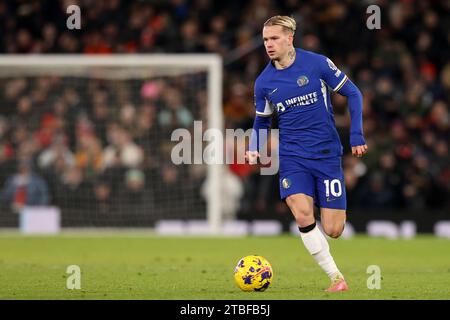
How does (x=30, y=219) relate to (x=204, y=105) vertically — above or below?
below

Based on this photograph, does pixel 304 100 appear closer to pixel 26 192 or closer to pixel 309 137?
pixel 309 137

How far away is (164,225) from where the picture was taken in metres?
20.9

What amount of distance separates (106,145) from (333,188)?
36.3ft

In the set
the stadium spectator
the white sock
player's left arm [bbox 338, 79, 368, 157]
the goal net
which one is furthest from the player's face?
the stadium spectator

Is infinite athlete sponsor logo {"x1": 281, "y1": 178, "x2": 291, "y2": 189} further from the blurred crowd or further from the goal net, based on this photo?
the goal net

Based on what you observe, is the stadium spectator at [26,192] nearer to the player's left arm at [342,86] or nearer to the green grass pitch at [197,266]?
the green grass pitch at [197,266]

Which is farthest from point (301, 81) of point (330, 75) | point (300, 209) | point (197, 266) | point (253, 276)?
point (197, 266)

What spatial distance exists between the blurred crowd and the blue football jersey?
9846 mm

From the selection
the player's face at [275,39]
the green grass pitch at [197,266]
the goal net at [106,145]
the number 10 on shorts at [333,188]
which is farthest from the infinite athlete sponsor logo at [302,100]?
the goal net at [106,145]

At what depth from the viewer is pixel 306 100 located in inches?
407
